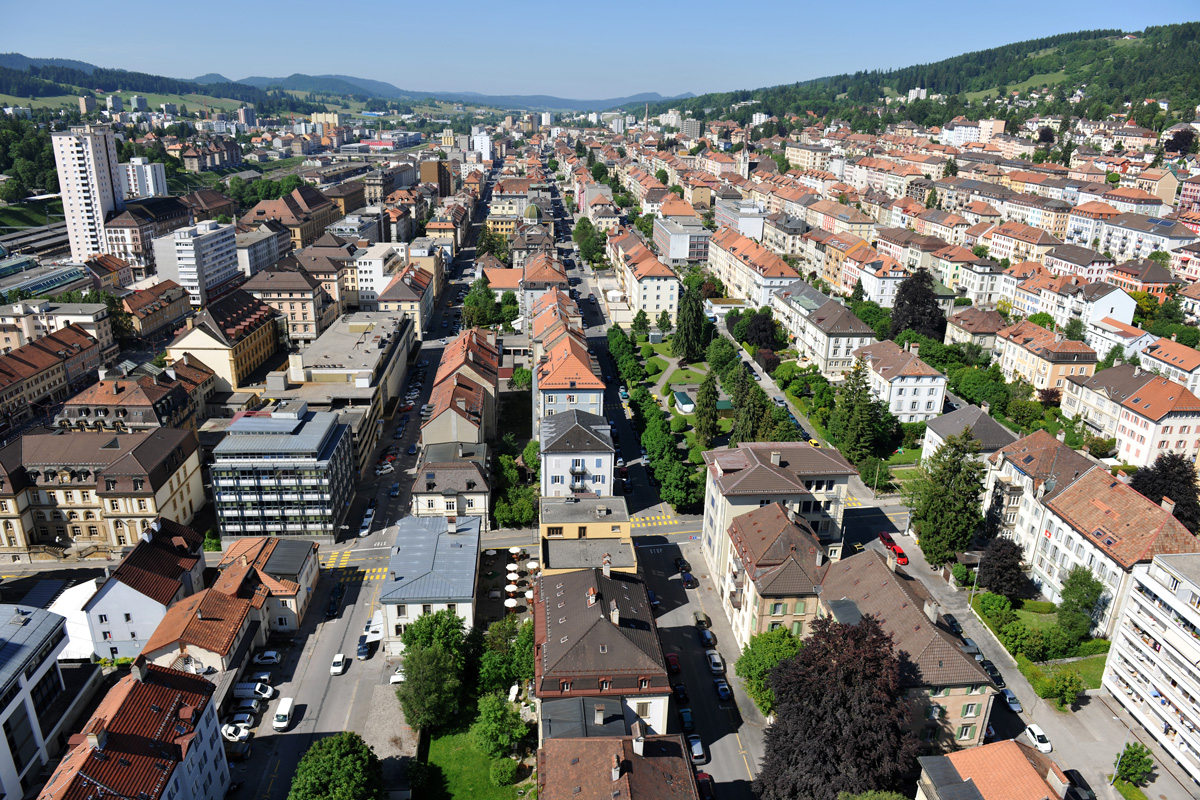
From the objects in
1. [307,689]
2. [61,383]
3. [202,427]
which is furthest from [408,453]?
[61,383]

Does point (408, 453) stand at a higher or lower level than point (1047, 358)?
lower

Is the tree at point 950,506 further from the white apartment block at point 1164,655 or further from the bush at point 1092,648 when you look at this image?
the white apartment block at point 1164,655

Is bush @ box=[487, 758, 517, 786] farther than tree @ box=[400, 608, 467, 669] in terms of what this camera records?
No

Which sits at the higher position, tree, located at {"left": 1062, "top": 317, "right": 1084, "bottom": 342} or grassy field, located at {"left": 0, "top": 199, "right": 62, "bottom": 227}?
grassy field, located at {"left": 0, "top": 199, "right": 62, "bottom": 227}

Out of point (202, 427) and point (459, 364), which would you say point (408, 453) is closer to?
point (459, 364)

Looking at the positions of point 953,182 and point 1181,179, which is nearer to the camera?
point 1181,179

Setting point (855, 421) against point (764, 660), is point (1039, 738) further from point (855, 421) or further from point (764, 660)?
point (855, 421)

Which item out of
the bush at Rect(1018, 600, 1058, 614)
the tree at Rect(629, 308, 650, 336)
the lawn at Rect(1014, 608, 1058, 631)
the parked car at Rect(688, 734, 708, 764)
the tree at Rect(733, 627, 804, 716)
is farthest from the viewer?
the tree at Rect(629, 308, 650, 336)

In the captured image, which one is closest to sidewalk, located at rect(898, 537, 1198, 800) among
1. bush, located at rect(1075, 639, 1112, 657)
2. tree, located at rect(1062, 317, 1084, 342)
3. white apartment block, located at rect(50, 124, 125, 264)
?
bush, located at rect(1075, 639, 1112, 657)

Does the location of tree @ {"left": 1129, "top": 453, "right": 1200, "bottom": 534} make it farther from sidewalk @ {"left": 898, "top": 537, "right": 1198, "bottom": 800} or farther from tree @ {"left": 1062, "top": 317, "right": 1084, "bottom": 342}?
tree @ {"left": 1062, "top": 317, "right": 1084, "bottom": 342}
